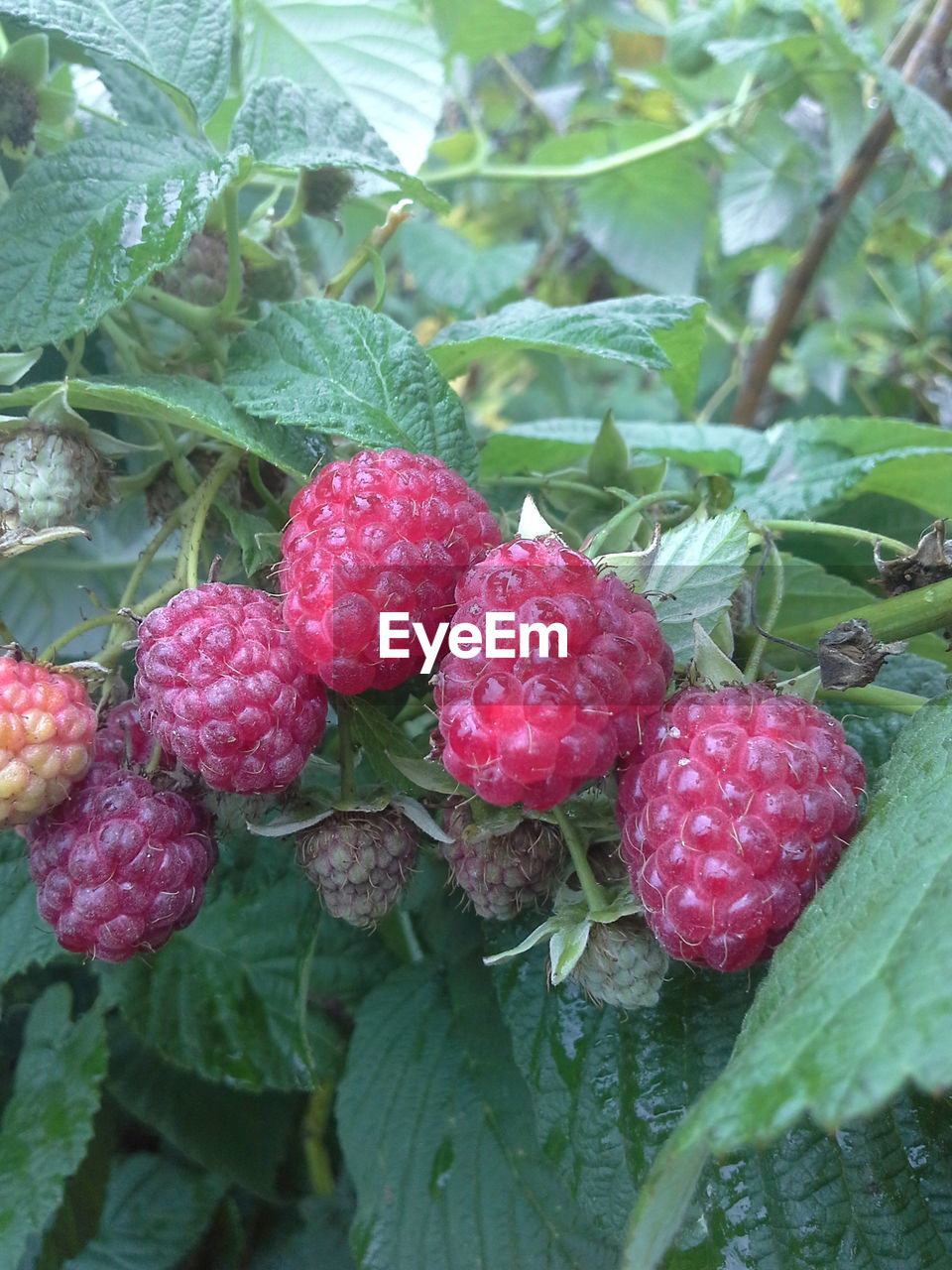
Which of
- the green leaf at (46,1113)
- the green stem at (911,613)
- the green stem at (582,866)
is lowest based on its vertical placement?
the green leaf at (46,1113)

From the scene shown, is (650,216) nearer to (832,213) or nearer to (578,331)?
(832,213)

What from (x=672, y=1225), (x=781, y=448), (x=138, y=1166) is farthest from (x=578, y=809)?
(x=138, y=1166)

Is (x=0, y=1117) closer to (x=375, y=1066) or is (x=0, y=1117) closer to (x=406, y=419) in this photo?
(x=375, y=1066)

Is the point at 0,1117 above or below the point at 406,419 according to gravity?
below

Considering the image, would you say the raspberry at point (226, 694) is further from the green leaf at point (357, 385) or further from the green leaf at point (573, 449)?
the green leaf at point (573, 449)

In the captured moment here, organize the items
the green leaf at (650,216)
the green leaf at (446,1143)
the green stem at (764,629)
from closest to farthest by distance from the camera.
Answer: the green stem at (764,629) < the green leaf at (446,1143) < the green leaf at (650,216)

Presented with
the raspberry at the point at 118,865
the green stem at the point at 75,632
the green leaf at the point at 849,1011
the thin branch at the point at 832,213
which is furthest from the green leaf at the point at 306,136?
the thin branch at the point at 832,213

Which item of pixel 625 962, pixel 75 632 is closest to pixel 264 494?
pixel 75 632
